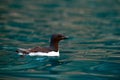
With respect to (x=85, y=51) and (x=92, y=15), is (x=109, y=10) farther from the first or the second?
(x=85, y=51)

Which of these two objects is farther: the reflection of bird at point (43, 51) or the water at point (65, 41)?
the reflection of bird at point (43, 51)

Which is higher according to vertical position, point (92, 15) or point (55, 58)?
point (92, 15)

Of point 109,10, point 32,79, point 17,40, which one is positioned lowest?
point 32,79

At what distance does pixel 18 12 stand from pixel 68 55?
17.2 metres

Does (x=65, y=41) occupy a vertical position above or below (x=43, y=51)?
above

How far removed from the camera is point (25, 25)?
27484 mm

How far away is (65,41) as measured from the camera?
73.0 ft

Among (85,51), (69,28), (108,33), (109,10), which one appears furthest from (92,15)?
(85,51)

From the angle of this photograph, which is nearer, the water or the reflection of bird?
the water

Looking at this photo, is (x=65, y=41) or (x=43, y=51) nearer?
(x=43, y=51)

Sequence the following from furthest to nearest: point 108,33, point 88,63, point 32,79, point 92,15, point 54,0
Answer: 1. point 54,0
2. point 92,15
3. point 108,33
4. point 88,63
5. point 32,79

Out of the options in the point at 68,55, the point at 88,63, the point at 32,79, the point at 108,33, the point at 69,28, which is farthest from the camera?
the point at 69,28

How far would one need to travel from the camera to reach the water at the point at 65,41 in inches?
599

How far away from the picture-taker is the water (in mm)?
15219
